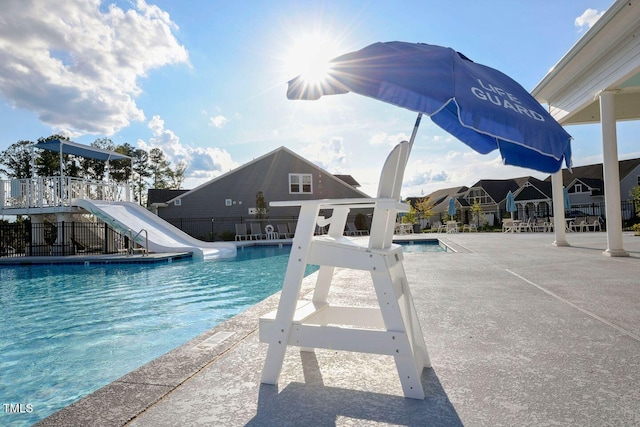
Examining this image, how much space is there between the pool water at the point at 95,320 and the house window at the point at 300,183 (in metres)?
16.2

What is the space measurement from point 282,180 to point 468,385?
24.4 meters

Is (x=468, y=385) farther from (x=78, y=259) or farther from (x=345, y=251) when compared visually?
(x=78, y=259)

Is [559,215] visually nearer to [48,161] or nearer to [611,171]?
[611,171]

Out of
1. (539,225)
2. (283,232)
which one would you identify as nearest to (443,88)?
(283,232)

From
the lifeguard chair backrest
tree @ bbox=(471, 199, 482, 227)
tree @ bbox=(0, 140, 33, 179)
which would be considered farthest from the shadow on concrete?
tree @ bbox=(0, 140, 33, 179)

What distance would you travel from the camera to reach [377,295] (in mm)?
1942

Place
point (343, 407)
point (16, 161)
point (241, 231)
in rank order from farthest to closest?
point (16, 161) < point (241, 231) < point (343, 407)

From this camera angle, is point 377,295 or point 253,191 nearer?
point 377,295

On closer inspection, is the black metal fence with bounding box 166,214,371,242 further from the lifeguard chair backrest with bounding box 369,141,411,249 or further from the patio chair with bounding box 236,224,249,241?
the lifeguard chair backrest with bounding box 369,141,411,249

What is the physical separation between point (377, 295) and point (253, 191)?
24.0 meters

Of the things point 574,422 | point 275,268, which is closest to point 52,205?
point 275,268

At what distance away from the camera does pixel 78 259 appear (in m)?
12.5

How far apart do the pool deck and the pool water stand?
107cm

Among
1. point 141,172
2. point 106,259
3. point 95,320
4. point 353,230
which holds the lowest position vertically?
point 95,320
